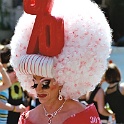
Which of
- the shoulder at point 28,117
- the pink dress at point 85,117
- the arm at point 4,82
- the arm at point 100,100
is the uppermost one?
the pink dress at point 85,117

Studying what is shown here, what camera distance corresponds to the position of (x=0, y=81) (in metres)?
3.82

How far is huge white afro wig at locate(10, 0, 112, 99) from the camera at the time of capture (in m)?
2.18

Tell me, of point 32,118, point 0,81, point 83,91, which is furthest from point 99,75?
point 0,81

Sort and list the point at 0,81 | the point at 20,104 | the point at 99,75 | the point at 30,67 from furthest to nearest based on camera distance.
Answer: the point at 20,104 < the point at 0,81 < the point at 99,75 < the point at 30,67

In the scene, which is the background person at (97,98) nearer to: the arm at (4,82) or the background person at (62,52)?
the arm at (4,82)

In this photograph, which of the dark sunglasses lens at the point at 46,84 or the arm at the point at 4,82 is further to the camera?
the arm at the point at 4,82

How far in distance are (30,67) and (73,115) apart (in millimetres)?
343

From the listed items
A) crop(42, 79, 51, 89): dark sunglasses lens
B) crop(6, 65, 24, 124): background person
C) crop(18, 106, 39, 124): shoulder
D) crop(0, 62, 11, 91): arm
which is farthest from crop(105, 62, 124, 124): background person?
crop(42, 79, 51, 89): dark sunglasses lens

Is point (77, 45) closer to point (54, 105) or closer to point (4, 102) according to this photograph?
point (54, 105)

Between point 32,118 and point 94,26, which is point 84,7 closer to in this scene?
point 94,26

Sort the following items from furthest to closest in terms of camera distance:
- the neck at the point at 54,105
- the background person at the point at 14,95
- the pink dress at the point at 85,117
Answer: the background person at the point at 14,95, the neck at the point at 54,105, the pink dress at the point at 85,117

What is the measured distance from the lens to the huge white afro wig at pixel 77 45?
2.18 m

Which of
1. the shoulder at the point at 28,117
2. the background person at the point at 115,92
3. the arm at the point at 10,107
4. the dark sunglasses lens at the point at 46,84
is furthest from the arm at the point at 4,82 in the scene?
the dark sunglasses lens at the point at 46,84

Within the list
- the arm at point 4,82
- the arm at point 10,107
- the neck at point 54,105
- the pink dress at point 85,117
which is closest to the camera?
the pink dress at point 85,117
